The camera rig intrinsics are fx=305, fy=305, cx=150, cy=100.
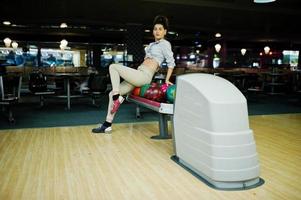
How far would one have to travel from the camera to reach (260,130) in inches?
180

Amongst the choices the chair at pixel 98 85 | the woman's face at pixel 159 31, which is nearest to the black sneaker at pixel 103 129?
the woman's face at pixel 159 31

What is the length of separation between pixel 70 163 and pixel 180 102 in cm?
123

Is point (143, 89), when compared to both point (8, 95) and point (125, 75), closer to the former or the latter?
point (125, 75)

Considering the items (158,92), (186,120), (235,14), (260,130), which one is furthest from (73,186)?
(235,14)

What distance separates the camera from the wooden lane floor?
2.28 meters

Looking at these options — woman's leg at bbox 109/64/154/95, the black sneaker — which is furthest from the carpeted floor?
woman's leg at bbox 109/64/154/95

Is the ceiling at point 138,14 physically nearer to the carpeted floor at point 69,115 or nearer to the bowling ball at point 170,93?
the carpeted floor at point 69,115

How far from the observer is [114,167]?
288cm

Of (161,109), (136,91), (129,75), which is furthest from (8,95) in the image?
(161,109)

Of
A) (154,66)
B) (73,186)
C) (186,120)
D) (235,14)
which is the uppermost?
(235,14)

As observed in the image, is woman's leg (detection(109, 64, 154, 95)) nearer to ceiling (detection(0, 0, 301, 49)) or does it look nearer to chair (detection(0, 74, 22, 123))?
chair (detection(0, 74, 22, 123))

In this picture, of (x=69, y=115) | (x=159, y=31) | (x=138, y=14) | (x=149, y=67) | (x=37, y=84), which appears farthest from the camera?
(x=138, y=14)

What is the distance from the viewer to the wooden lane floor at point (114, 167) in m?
2.28

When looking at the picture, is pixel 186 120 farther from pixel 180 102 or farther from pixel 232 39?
pixel 232 39
